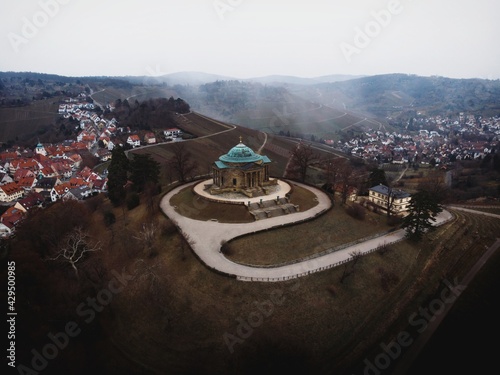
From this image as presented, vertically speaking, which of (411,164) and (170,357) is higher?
(170,357)

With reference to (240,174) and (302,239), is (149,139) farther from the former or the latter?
(302,239)

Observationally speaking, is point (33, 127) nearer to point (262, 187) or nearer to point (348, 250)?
point (262, 187)

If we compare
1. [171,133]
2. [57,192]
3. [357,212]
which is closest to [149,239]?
[357,212]

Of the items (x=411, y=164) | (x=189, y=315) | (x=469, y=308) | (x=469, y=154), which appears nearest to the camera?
(x=189, y=315)

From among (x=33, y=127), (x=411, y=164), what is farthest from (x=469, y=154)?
(x=33, y=127)

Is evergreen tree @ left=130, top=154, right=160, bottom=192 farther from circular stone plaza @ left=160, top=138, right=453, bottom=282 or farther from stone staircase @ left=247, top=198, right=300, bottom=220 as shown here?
stone staircase @ left=247, top=198, right=300, bottom=220

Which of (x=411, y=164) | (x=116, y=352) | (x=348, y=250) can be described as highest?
(x=348, y=250)

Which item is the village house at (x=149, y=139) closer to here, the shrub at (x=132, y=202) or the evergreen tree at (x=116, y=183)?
the evergreen tree at (x=116, y=183)

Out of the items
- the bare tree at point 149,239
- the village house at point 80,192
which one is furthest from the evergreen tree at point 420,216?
the village house at point 80,192
